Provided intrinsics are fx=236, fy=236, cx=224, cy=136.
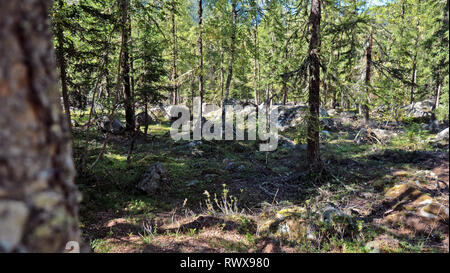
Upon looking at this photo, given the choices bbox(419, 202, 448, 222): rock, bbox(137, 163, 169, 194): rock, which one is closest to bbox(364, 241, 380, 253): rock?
bbox(419, 202, 448, 222): rock

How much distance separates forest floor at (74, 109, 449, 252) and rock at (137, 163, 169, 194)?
19 centimetres

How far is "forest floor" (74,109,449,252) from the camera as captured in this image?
3656 millimetres

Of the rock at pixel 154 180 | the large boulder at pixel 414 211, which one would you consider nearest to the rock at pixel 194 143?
the rock at pixel 154 180

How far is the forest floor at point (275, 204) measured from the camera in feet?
12.0

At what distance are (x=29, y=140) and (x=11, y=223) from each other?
360mm

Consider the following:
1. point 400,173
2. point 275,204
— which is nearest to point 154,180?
point 275,204

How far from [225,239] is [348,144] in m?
12.4

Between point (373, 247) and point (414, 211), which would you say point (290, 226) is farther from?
point (414, 211)

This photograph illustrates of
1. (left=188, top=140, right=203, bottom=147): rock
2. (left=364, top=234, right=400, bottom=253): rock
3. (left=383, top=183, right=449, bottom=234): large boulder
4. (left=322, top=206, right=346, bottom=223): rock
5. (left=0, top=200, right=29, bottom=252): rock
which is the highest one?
(left=0, top=200, right=29, bottom=252): rock

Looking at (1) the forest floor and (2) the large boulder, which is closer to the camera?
(2) the large boulder

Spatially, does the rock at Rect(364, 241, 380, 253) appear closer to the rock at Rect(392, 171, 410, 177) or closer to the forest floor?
the forest floor

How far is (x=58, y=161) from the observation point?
3.90 feet

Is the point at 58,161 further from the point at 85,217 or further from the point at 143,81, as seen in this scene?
the point at 143,81
